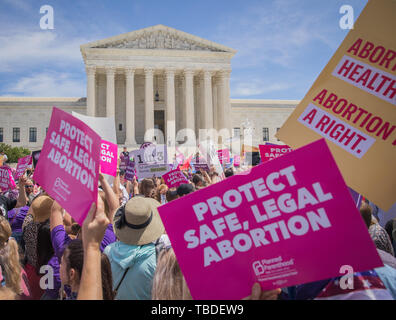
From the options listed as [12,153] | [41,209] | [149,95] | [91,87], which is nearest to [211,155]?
[41,209]

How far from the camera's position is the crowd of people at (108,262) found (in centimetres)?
254

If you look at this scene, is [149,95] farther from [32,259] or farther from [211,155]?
[32,259]

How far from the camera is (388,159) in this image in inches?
124

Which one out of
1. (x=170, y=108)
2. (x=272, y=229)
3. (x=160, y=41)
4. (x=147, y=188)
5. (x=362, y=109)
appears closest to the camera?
(x=272, y=229)

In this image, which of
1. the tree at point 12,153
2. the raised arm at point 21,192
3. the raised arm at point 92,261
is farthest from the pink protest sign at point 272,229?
the tree at point 12,153

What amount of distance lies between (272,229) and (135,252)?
1.89m

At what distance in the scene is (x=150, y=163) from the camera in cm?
1066

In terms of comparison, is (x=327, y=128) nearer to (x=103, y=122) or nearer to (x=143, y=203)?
(x=143, y=203)

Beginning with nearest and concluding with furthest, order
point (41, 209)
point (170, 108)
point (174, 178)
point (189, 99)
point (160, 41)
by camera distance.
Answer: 1. point (41, 209)
2. point (174, 178)
3. point (170, 108)
4. point (189, 99)
5. point (160, 41)

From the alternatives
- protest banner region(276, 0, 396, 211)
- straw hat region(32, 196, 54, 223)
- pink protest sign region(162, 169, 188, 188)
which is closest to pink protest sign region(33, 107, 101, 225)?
straw hat region(32, 196, 54, 223)

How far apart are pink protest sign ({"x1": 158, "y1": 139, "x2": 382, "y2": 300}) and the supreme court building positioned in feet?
138

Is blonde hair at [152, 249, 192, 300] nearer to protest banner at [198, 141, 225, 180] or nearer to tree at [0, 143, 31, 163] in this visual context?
protest banner at [198, 141, 225, 180]
